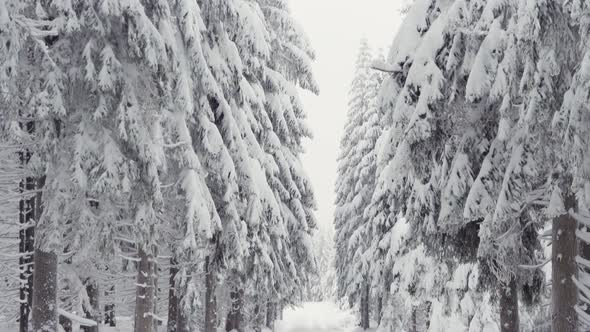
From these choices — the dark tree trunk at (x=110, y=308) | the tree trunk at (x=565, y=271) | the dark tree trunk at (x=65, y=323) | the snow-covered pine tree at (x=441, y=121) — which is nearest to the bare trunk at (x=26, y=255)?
the dark tree trunk at (x=65, y=323)

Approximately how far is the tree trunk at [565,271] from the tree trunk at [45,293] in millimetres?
7986

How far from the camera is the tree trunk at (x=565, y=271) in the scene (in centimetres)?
804

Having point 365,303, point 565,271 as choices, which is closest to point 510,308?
point 565,271

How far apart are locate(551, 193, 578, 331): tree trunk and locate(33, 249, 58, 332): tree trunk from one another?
7986 millimetres

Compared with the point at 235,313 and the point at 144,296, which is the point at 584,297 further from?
the point at 235,313

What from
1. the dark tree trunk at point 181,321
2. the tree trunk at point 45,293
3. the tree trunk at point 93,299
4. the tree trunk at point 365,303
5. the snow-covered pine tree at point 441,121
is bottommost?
the tree trunk at point 365,303

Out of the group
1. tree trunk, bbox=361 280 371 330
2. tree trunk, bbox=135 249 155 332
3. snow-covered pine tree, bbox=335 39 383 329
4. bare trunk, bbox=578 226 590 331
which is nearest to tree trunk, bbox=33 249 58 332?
tree trunk, bbox=135 249 155 332

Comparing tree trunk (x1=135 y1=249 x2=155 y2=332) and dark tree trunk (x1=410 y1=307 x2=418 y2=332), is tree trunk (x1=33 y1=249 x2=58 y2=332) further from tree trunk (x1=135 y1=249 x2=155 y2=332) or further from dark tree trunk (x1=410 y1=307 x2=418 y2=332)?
dark tree trunk (x1=410 y1=307 x2=418 y2=332)

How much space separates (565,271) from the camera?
8.10 metres

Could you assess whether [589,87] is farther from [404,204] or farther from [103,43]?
[103,43]

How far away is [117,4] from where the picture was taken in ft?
29.0

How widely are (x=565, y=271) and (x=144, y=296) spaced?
299 inches

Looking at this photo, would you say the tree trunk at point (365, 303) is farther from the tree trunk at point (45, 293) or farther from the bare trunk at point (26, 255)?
the tree trunk at point (45, 293)

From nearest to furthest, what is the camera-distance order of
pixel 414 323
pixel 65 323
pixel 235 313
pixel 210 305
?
pixel 65 323 < pixel 210 305 < pixel 235 313 < pixel 414 323
